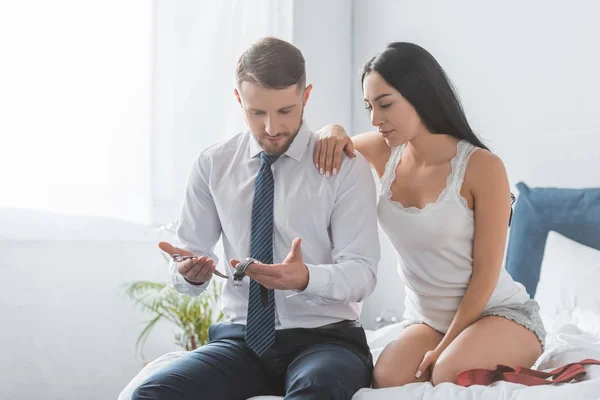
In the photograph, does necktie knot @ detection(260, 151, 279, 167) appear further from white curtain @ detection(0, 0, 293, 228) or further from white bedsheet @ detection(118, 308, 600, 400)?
white curtain @ detection(0, 0, 293, 228)

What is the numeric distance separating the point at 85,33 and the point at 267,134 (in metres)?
1.44

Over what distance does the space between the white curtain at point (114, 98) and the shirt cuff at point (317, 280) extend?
1567mm

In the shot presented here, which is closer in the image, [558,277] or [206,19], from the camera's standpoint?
[558,277]

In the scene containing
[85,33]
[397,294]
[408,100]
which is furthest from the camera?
[397,294]

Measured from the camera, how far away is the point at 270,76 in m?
1.78

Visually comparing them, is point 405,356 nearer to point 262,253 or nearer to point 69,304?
point 262,253

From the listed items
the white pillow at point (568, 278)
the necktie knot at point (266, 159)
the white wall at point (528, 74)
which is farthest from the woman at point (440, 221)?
the white wall at point (528, 74)

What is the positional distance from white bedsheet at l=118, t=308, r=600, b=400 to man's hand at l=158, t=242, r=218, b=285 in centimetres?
31

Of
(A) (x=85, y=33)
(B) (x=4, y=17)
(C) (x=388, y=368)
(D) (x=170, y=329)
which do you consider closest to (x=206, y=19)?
(A) (x=85, y=33)

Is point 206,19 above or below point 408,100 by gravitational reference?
above

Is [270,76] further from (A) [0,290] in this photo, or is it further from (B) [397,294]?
(B) [397,294]

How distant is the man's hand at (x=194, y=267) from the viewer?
1689mm

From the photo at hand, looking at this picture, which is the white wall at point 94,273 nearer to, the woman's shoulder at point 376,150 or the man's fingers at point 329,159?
the woman's shoulder at point 376,150

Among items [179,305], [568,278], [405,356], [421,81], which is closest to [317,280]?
[405,356]
